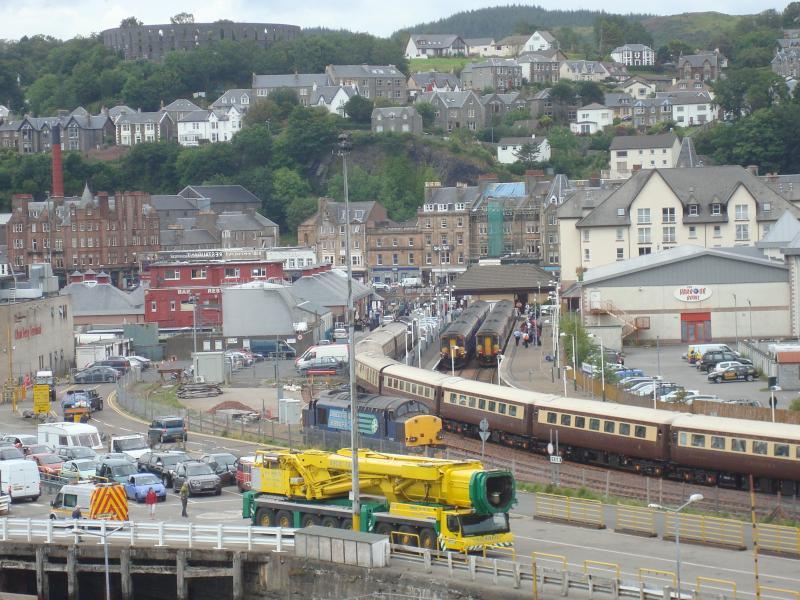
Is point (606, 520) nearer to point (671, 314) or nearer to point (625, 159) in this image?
point (671, 314)

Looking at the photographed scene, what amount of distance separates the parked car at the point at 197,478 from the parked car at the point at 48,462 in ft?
13.9

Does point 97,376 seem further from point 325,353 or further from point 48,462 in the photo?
point 48,462

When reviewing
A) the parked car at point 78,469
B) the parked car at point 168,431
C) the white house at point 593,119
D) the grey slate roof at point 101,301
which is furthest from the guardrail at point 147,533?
the white house at point 593,119

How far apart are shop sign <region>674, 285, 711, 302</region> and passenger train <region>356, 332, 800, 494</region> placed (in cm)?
2374

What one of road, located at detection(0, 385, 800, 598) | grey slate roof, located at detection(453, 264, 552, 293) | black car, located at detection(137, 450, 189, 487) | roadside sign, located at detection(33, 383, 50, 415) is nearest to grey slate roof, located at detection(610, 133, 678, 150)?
grey slate roof, located at detection(453, 264, 552, 293)

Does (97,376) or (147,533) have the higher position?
(147,533)

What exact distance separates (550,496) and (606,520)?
3.11m

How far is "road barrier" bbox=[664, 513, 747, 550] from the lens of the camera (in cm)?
3212

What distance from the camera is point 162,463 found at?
42938 millimetres

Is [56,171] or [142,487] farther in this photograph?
[56,171]

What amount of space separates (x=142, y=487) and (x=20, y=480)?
3.59 meters

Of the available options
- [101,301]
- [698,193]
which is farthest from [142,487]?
[101,301]

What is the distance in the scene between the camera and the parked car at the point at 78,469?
4181 centimetres

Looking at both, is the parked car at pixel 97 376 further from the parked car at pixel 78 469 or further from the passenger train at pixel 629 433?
the parked car at pixel 78 469
